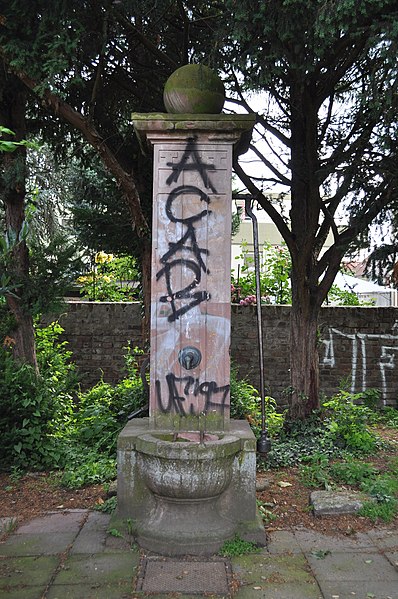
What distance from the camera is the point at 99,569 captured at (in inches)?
157

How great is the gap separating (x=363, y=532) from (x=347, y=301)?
6.79 metres

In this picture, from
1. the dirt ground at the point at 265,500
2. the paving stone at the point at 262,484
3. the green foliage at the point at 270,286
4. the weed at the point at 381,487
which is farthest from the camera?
the green foliage at the point at 270,286

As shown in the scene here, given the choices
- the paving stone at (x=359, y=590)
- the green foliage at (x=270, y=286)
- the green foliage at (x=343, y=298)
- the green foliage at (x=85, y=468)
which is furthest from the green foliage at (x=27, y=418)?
the green foliage at (x=343, y=298)

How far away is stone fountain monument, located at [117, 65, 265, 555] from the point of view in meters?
4.45

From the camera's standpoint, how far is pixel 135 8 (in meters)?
6.07

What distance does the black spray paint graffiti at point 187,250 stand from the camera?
179 inches

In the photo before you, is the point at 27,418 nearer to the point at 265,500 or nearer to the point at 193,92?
the point at 265,500

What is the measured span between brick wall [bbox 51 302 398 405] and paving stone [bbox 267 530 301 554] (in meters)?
5.43

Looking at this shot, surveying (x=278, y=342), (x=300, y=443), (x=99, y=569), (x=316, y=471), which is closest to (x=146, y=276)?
(x=300, y=443)

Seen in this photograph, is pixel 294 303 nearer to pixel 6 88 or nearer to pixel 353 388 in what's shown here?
pixel 353 388

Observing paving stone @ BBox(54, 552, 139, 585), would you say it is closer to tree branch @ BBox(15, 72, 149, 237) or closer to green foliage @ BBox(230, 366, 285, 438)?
green foliage @ BBox(230, 366, 285, 438)

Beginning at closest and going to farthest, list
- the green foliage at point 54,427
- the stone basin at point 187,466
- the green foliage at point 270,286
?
the stone basin at point 187,466 → the green foliage at point 54,427 → the green foliage at point 270,286

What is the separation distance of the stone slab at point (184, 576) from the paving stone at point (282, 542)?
1.58 feet

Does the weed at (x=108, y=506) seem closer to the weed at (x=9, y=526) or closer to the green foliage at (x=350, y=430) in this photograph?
the weed at (x=9, y=526)
